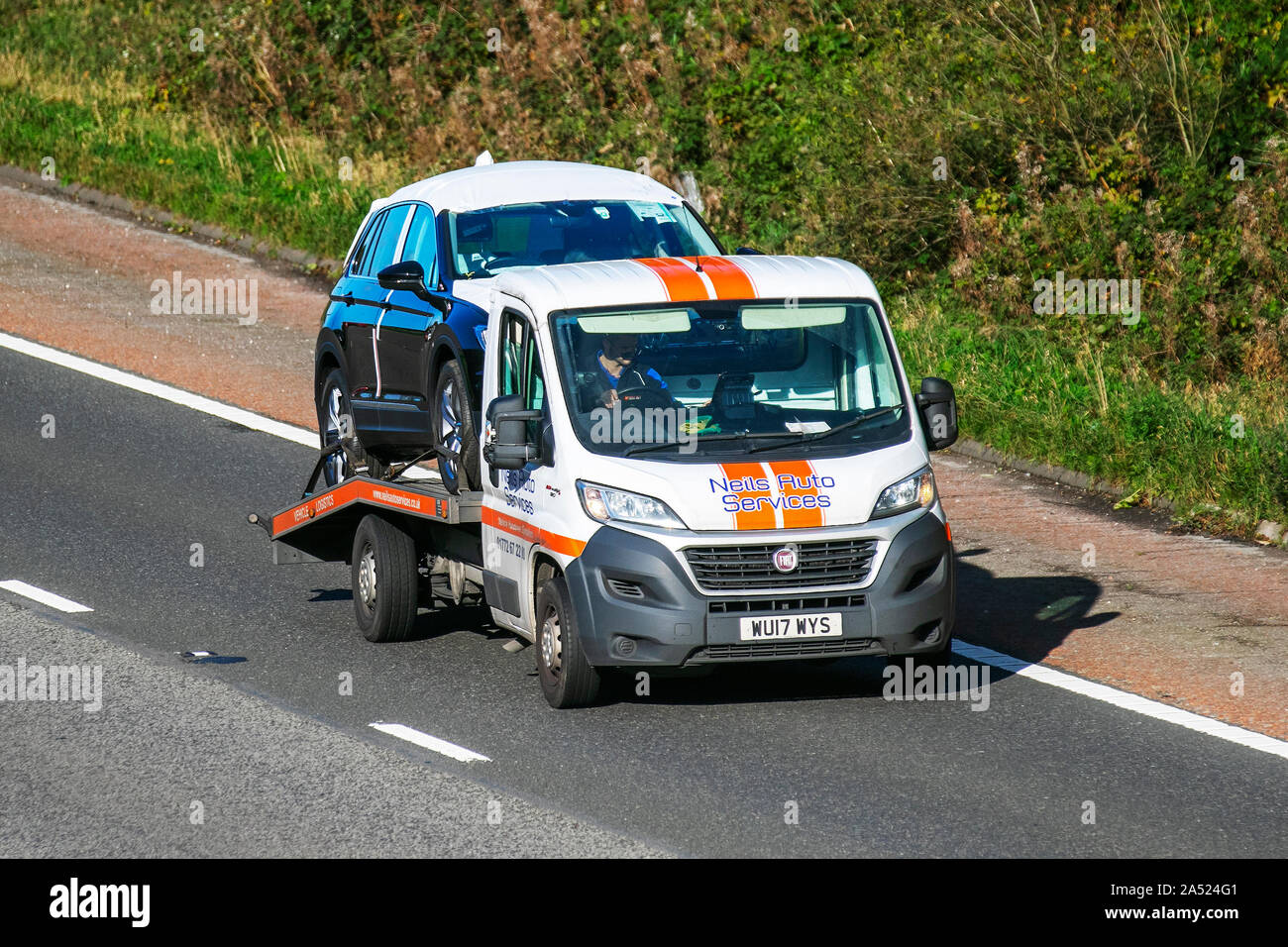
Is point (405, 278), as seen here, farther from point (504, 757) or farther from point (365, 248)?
point (504, 757)

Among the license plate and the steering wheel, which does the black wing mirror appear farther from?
the license plate

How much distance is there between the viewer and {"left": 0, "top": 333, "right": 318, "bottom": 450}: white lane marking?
Answer: 1714cm

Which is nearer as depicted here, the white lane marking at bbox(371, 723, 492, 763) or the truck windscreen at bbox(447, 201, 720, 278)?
the white lane marking at bbox(371, 723, 492, 763)

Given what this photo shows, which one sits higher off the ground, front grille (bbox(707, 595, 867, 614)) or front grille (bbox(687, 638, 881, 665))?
front grille (bbox(707, 595, 867, 614))

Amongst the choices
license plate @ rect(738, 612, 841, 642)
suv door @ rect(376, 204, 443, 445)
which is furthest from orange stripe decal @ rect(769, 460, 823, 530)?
suv door @ rect(376, 204, 443, 445)

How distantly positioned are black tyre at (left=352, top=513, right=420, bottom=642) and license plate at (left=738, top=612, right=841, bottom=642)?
2.76 m

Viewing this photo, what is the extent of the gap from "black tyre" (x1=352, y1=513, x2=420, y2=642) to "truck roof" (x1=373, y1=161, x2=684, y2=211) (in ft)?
7.44

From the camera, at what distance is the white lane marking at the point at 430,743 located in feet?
30.4

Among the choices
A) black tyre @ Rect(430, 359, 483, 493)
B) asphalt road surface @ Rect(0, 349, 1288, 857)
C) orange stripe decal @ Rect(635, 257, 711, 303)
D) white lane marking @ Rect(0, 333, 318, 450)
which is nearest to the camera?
asphalt road surface @ Rect(0, 349, 1288, 857)

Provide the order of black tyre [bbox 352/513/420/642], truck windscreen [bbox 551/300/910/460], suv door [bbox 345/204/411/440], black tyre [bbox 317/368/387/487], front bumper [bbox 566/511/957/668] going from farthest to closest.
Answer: black tyre [bbox 317/368/387/487], suv door [bbox 345/204/411/440], black tyre [bbox 352/513/420/642], truck windscreen [bbox 551/300/910/460], front bumper [bbox 566/511/957/668]

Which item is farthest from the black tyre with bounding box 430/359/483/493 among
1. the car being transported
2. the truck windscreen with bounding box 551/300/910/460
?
the truck windscreen with bounding box 551/300/910/460

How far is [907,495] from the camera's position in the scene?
9.88 meters

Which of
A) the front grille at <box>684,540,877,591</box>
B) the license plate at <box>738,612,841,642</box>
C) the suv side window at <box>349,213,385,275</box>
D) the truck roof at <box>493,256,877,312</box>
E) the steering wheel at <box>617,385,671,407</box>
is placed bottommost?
the license plate at <box>738,612,841,642</box>
